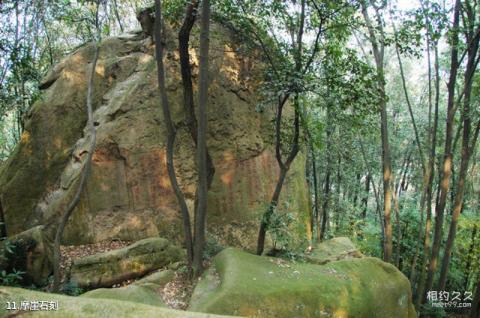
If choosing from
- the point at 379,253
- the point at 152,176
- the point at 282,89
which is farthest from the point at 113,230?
the point at 379,253

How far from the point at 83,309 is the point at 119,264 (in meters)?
5.68

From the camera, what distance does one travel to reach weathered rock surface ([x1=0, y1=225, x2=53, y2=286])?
664 cm

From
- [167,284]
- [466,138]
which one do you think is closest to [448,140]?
[466,138]

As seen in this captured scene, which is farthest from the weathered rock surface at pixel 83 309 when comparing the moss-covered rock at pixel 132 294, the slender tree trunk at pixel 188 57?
the slender tree trunk at pixel 188 57

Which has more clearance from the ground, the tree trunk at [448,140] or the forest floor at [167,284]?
the tree trunk at [448,140]

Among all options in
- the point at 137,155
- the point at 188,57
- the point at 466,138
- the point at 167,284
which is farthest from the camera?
the point at 466,138

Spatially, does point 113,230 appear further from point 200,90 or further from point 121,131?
point 200,90

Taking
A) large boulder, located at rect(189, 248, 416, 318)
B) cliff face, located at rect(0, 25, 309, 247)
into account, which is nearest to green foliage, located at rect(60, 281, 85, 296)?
cliff face, located at rect(0, 25, 309, 247)

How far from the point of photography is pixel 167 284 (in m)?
6.74

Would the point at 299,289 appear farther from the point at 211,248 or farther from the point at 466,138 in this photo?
the point at 466,138

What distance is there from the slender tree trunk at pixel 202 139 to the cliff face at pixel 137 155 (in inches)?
95.7

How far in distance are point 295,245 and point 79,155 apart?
A: 5.89 meters

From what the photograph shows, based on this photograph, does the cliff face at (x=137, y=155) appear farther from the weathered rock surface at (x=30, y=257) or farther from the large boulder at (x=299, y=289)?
the large boulder at (x=299, y=289)

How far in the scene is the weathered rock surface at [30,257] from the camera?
21.8 feet
